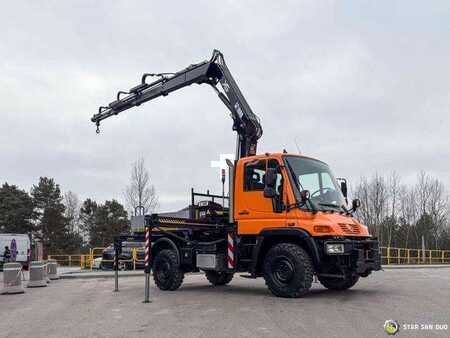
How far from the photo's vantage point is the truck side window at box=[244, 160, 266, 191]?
1133cm

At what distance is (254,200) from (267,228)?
0.81 m

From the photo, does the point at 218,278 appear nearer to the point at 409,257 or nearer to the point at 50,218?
the point at 409,257

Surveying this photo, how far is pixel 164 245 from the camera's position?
43.6 ft

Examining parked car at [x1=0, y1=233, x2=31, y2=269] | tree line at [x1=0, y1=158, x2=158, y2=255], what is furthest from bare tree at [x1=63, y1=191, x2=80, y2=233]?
parked car at [x1=0, y1=233, x2=31, y2=269]

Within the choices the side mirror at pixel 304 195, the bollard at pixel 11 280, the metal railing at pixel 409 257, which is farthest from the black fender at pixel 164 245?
the metal railing at pixel 409 257

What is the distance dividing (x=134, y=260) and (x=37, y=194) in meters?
44.0

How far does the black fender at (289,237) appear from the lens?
995cm

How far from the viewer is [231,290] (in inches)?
500

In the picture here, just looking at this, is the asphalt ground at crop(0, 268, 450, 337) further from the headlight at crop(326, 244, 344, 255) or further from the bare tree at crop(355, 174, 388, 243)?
the bare tree at crop(355, 174, 388, 243)

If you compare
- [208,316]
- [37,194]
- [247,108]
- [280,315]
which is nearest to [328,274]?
[280,315]

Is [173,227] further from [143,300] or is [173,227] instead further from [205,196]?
[143,300]

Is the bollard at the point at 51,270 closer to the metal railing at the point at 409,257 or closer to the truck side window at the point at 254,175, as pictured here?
the truck side window at the point at 254,175

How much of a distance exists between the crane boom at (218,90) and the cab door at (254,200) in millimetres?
2256

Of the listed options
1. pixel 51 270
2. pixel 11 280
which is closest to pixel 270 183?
pixel 11 280
